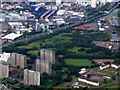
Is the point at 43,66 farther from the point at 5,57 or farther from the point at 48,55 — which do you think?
the point at 5,57

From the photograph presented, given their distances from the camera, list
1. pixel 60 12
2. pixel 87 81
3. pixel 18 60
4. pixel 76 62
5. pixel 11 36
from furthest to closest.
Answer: pixel 60 12 < pixel 11 36 < pixel 76 62 < pixel 18 60 < pixel 87 81

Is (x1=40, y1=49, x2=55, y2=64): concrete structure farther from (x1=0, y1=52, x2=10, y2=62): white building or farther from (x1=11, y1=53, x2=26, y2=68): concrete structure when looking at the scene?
(x1=0, y1=52, x2=10, y2=62): white building

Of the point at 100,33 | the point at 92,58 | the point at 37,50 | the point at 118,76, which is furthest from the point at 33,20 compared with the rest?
the point at 118,76

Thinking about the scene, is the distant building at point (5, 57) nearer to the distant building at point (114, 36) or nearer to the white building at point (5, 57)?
the white building at point (5, 57)

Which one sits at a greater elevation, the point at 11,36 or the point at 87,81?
the point at 11,36

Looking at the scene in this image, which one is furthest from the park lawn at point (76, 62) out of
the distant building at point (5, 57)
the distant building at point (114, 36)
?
the distant building at point (114, 36)

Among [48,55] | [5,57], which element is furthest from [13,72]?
[48,55]

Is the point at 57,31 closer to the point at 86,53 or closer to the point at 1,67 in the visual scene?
the point at 86,53
